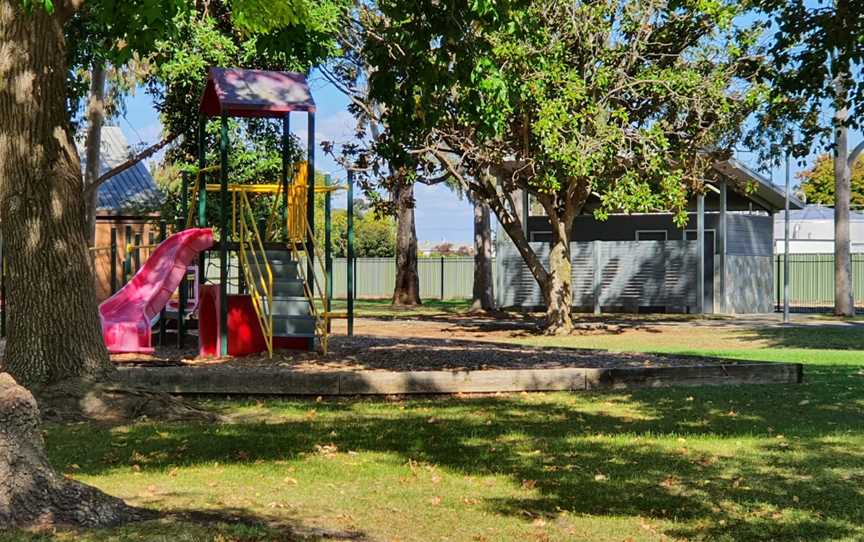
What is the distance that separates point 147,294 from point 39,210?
6.28 m

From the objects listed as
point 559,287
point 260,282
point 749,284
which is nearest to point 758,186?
point 749,284

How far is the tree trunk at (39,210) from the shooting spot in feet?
36.0

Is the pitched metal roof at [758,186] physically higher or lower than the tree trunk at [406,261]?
higher

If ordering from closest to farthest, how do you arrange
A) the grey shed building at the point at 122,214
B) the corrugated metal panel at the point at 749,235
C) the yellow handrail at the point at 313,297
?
the yellow handrail at the point at 313,297 → the corrugated metal panel at the point at 749,235 → the grey shed building at the point at 122,214

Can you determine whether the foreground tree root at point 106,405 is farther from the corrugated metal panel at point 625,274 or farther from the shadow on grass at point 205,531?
the corrugated metal panel at point 625,274

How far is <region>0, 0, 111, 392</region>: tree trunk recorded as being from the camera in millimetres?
10977

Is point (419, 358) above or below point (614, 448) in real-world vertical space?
above

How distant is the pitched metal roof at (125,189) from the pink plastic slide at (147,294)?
2394cm

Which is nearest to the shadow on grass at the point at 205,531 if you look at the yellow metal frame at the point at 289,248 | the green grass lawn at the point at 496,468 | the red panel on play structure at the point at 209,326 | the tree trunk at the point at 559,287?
the green grass lawn at the point at 496,468

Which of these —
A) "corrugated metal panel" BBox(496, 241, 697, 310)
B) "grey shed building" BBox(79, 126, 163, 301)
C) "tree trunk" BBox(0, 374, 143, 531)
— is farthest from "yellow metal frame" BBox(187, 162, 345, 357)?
"grey shed building" BBox(79, 126, 163, 301)

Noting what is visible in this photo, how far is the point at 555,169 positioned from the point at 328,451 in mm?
14521

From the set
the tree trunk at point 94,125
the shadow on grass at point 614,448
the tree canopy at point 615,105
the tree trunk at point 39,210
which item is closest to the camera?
the shadow on grass at point 614,448

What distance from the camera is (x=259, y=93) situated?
55.6 feet

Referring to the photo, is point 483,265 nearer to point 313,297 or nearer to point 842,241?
point 842,241
